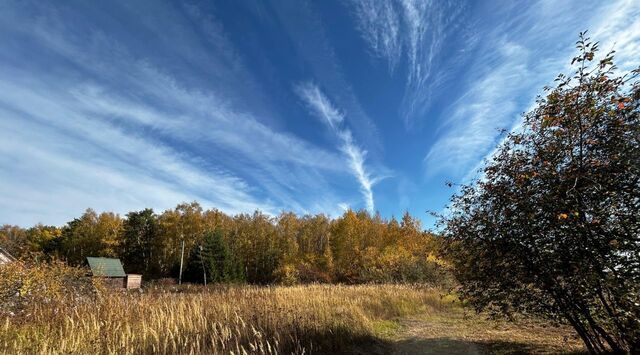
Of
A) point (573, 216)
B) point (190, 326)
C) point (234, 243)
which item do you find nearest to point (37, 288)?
point (190, 326)

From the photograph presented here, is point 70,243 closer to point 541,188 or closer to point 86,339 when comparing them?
point 86,339

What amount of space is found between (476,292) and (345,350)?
2.61 m

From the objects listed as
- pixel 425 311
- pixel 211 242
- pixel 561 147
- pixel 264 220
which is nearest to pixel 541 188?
pixel 561 147

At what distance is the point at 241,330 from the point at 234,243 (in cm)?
5617

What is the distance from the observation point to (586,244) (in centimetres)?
409

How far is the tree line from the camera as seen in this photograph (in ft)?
139

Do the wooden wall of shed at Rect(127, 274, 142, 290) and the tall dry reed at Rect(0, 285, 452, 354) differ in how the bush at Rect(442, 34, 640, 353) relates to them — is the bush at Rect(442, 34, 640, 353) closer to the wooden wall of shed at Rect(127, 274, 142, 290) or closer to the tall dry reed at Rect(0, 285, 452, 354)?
the tall dry reed at Rect(0, 285, 452, 354)

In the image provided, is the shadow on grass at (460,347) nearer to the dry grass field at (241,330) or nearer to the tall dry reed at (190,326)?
the dry grass field at (241,330)

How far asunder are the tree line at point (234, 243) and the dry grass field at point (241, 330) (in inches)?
1032

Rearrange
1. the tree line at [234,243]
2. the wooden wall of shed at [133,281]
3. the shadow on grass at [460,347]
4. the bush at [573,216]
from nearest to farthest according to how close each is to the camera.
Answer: the bush at [573,216] < the shadow on grass at [460,347] < the wooden wall of shed at [133,281] < the tree line at [234,243]

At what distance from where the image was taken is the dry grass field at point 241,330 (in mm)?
4586

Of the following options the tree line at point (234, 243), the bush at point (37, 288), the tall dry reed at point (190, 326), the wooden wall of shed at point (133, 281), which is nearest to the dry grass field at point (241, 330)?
the tall dry reed at point (190, 326)

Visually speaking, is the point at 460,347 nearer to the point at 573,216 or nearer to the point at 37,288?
the point at 573,216

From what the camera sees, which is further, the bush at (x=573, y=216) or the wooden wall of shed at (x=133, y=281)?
the wooden wall of shed at (x=133, y=281)
